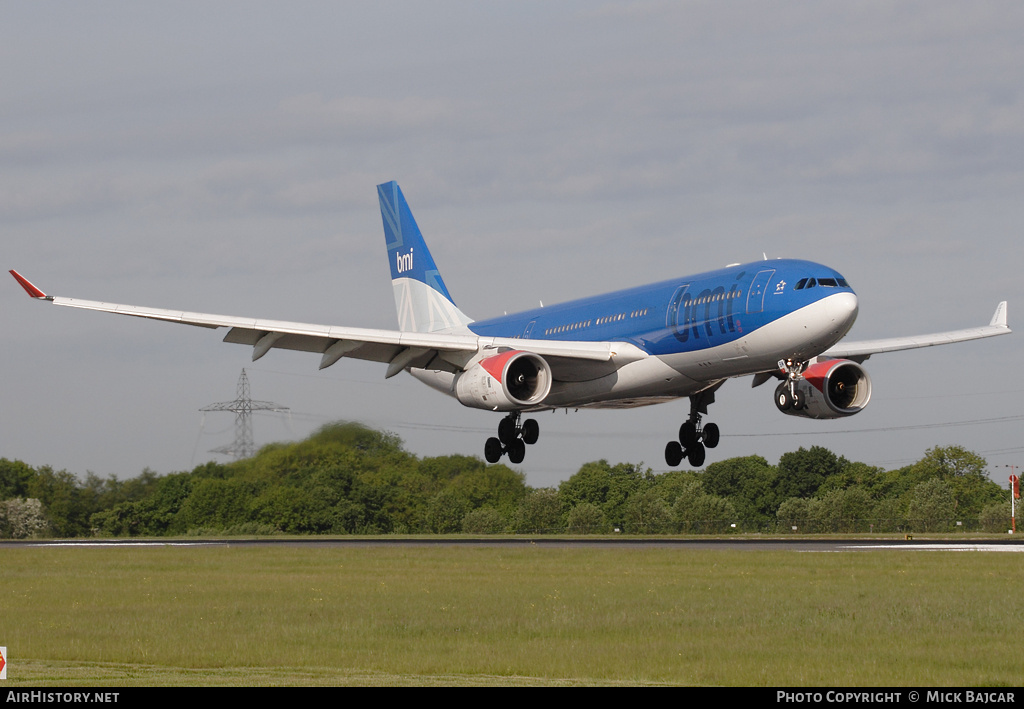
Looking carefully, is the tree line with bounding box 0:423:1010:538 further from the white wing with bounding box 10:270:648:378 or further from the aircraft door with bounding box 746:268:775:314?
the aircraft door with bounding box 746:268:775:314

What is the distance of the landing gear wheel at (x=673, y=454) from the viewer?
160 ft

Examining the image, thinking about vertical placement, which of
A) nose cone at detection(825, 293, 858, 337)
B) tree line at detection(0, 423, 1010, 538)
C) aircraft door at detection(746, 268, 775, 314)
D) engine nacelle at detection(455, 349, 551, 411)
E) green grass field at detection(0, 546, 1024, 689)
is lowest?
green grass field at detection(0, 546, 1024, 689)

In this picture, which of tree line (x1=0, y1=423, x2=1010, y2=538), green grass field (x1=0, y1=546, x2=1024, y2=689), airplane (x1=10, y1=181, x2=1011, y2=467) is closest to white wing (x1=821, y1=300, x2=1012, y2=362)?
airplane (x1=10, y1=181, x2=1011, y2=467)

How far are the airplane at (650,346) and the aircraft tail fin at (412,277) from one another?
433 centimetres

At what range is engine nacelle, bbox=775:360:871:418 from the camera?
42.8 meters

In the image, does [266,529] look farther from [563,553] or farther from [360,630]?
[360,630]

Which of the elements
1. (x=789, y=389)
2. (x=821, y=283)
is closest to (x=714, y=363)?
(x=789, y=389)

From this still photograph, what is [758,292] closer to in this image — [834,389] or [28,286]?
[834,389]

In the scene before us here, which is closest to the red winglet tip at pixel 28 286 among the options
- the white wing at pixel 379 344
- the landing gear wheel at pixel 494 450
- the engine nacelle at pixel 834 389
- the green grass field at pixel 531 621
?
the white wing at pixel 379 344

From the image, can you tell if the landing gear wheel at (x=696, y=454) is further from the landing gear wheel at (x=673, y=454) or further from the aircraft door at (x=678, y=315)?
the aircraft door at (x=678, y=315)

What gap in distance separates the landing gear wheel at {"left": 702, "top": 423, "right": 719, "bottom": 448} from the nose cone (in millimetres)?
11969

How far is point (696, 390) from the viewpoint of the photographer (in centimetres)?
4491

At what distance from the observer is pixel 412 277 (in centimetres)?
5950
